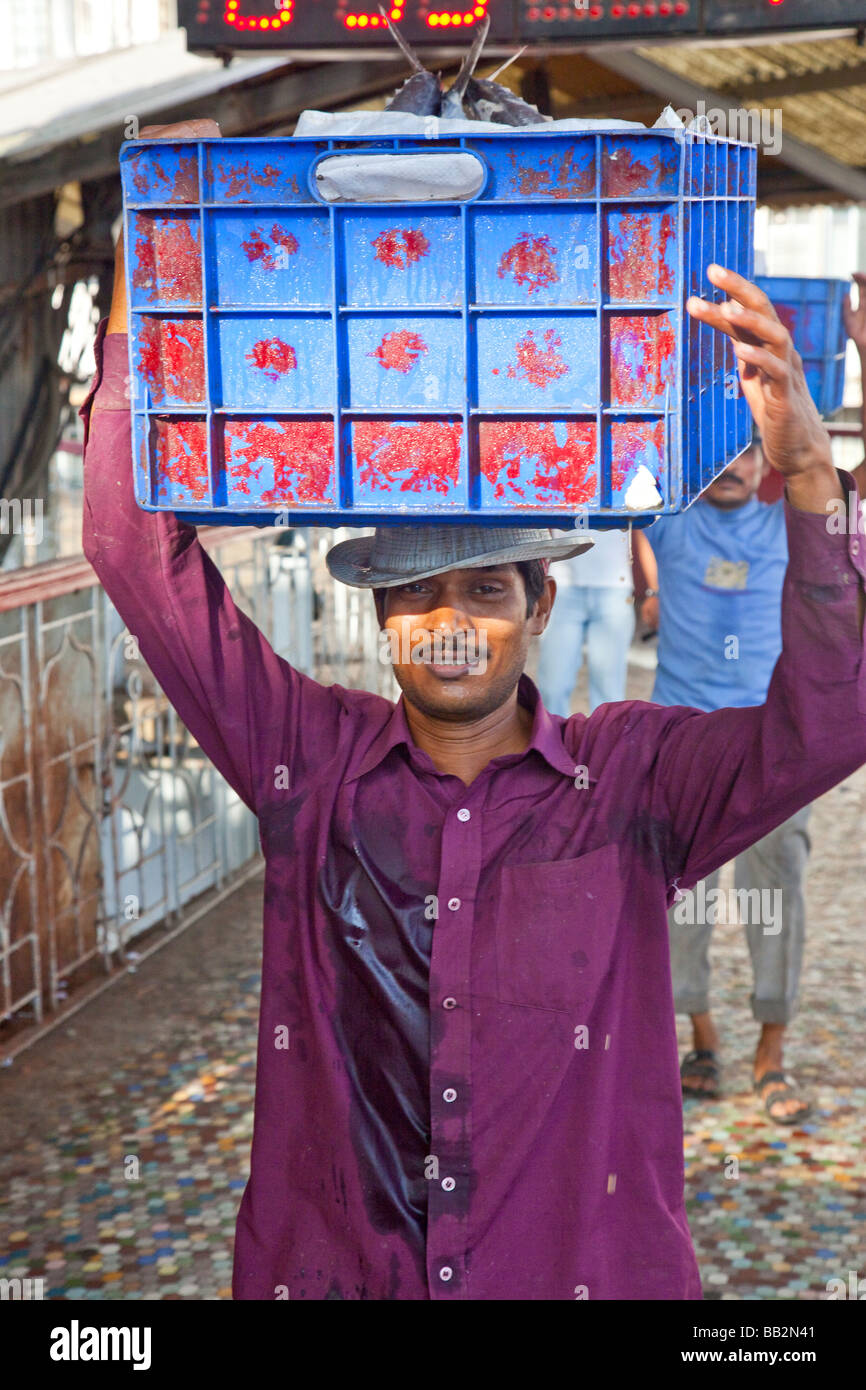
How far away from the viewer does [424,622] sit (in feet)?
6.84

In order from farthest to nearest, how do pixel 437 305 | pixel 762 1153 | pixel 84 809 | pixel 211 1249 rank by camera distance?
pixel 84 809 → pixel 762 1153 → pixel 211 1249 → pixel 437 305

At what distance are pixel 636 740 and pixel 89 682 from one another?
3.65 metres

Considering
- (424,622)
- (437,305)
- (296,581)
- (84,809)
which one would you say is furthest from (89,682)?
(437,305)

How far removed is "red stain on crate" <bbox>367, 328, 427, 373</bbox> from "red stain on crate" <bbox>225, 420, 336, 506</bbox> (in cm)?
11

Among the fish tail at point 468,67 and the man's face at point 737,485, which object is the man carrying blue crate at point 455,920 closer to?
the fish tail at point 468,67

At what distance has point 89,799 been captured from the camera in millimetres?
5535

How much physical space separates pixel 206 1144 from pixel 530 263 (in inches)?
131

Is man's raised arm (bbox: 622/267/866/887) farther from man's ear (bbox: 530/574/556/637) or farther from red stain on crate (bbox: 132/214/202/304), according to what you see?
red stain on crate (bbox: 132/214/202/304)

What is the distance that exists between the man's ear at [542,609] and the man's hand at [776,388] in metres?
0.52

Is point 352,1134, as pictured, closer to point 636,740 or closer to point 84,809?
point 636,740

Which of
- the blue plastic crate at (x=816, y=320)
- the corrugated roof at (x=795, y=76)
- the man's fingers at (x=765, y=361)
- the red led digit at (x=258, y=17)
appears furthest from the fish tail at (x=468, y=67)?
the corrugated roof at (x=795, y=76)

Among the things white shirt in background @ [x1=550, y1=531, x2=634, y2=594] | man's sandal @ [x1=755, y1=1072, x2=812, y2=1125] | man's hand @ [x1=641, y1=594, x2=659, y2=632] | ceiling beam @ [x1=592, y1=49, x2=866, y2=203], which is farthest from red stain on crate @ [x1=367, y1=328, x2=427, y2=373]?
ceiling beam @ [x1=592, y1=49, x2=866, y2=203]

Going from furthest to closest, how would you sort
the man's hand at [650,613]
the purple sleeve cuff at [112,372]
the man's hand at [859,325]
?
the man's hand at [650,613]
the man's hand at [859,325]
the purple sleeve cuff at [112,372]

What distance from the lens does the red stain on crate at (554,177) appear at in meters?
1.69
